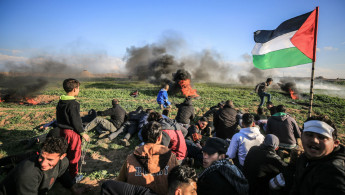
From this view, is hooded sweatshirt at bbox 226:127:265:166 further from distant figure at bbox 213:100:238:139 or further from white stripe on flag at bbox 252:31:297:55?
white stripe on flag at bbox 252:31:297:55

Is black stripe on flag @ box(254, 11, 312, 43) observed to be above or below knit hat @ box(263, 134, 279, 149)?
above

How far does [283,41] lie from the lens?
18.5 feet

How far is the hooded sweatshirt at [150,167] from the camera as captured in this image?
2330 mm

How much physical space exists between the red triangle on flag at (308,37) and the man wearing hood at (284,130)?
1.73 meters

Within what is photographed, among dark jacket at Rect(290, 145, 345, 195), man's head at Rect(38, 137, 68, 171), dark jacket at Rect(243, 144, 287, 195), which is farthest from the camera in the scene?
dark jacket at Rect(243, 144, 287, 195)

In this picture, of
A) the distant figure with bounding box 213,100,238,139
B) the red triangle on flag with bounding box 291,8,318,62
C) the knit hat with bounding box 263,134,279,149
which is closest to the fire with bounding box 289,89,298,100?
the distant figure with bounding box 213,100,238,139

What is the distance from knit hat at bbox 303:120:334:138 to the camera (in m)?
1.95

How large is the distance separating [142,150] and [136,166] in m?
0.24

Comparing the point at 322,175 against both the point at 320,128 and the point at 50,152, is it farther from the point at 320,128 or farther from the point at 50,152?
the point at 50,152

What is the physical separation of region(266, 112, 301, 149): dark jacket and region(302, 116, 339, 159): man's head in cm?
339

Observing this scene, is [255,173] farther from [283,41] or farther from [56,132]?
[283,41]

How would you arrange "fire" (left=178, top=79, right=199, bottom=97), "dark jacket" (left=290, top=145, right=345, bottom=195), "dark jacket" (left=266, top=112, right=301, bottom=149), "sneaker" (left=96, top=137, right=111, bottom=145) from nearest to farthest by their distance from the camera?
"dark jacket" (left=290, top=145, right=345, bottom=195), "dark jacket" (left=266, top=112, right=301, bottom=149), "sneaker" (left=96, top=137, right=111, bottom=145), "fire" (left=178, top=79, right=199, bottom=97)

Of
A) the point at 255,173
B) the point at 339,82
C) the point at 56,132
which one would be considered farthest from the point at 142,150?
the point at 339,82

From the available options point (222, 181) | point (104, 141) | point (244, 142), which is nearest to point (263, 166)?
point (244, 142)
